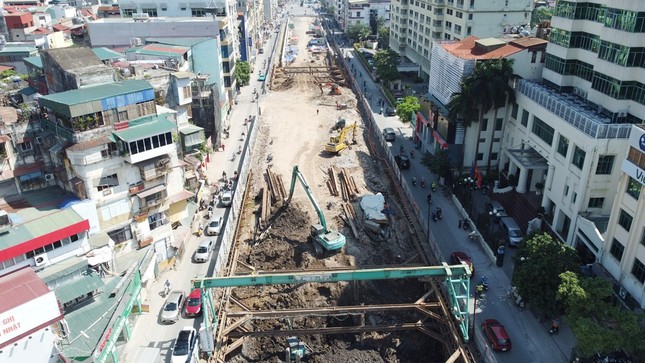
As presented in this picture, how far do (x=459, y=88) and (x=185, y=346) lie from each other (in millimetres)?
46474

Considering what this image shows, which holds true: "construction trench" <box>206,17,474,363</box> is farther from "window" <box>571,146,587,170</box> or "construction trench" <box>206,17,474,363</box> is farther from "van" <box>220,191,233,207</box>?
"window" <box>571,146,587,170</box>

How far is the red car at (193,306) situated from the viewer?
4294 centimetres

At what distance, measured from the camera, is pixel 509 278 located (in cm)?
4734

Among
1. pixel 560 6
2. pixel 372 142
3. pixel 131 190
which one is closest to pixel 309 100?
pixel 372 142

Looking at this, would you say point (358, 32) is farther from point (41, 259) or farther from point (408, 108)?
point (41, 259)

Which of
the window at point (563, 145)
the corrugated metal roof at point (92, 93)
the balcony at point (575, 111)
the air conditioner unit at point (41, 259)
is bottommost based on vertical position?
the air conditioner unit at point (41, 259)

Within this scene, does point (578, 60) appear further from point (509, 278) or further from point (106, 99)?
point (106, 99)

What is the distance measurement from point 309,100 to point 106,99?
2776 inches

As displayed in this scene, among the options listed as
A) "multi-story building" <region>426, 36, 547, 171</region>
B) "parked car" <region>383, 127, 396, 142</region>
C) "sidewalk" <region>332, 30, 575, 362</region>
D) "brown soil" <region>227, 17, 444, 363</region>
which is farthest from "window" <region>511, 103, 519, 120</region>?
"parked car" <region>383, 127, 396, 142</region>

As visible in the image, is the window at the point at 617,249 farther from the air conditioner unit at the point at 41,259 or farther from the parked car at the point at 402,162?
the air conditioner unit at the point at 41,259

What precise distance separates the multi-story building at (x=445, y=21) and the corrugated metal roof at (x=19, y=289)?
7931cm

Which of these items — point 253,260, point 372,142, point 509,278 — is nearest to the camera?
point 509,278

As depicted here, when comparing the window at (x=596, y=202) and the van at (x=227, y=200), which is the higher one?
the window at (x=596, y=202)

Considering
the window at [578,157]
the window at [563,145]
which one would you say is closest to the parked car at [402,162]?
the window at [563,145]
